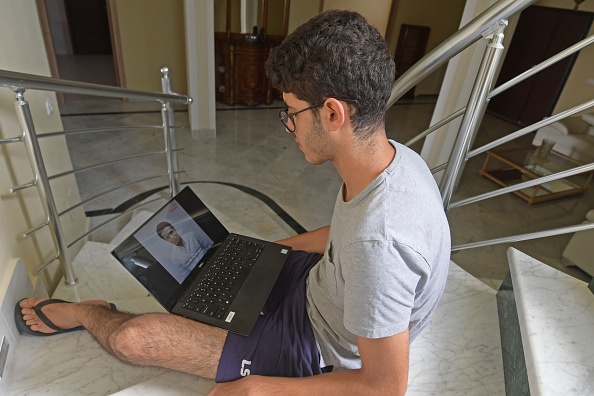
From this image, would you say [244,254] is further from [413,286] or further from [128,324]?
[413,286]

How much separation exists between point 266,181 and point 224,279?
190cm

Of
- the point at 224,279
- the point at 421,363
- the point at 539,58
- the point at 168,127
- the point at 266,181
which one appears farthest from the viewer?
the point at 539,58

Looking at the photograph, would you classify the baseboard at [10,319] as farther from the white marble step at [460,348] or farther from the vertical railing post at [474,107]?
the vertical railing post at [474,107]

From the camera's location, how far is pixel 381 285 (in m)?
0.71

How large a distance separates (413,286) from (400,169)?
26 cm

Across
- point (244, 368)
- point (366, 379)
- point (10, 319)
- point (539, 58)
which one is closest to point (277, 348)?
point (244, 368)

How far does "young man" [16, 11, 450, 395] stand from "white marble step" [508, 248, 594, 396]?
0.89ft

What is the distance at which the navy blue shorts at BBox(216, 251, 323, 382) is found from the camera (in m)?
0.95

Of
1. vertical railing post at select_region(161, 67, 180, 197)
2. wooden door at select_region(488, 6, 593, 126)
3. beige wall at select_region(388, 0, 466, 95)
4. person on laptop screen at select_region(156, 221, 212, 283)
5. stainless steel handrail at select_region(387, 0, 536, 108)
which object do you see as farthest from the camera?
beige wall at select_region(388, 0, 466, 95)

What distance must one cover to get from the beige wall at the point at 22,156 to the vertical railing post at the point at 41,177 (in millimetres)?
105

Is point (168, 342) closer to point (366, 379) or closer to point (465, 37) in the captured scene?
point (366, 379)

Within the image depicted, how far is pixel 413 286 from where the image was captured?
29.2 inches

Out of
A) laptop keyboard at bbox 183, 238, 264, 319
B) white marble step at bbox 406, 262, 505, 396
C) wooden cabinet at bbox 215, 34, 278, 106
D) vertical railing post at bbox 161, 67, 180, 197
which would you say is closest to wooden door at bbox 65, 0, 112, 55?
wooden cabinet at bbox 215, 34, 278, 106

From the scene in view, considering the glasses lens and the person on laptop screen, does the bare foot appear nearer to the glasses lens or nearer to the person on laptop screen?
the person on laptop screen
